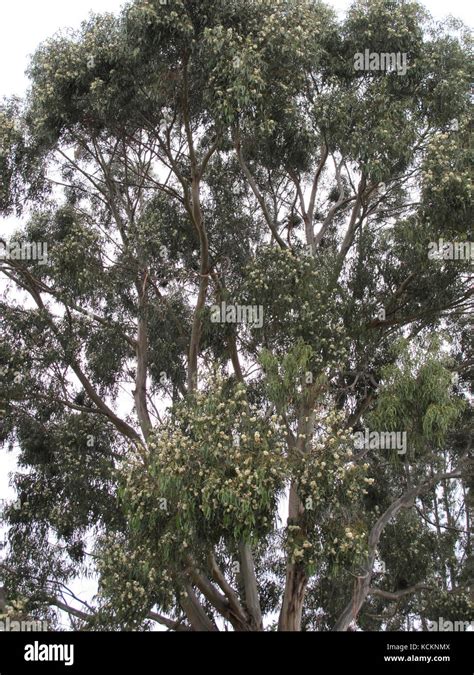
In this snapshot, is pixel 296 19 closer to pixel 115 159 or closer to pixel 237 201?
pixel 237 201

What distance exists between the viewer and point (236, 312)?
1058 cm

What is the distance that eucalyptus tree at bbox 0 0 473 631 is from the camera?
28.8 ft

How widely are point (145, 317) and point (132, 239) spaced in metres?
1.11

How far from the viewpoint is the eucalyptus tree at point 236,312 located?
8.77 m

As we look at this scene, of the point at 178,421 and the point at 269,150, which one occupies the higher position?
the point at 269,150

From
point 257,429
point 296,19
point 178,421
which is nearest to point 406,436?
point 257,429

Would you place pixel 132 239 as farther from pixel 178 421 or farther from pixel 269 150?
pixel 178 421
